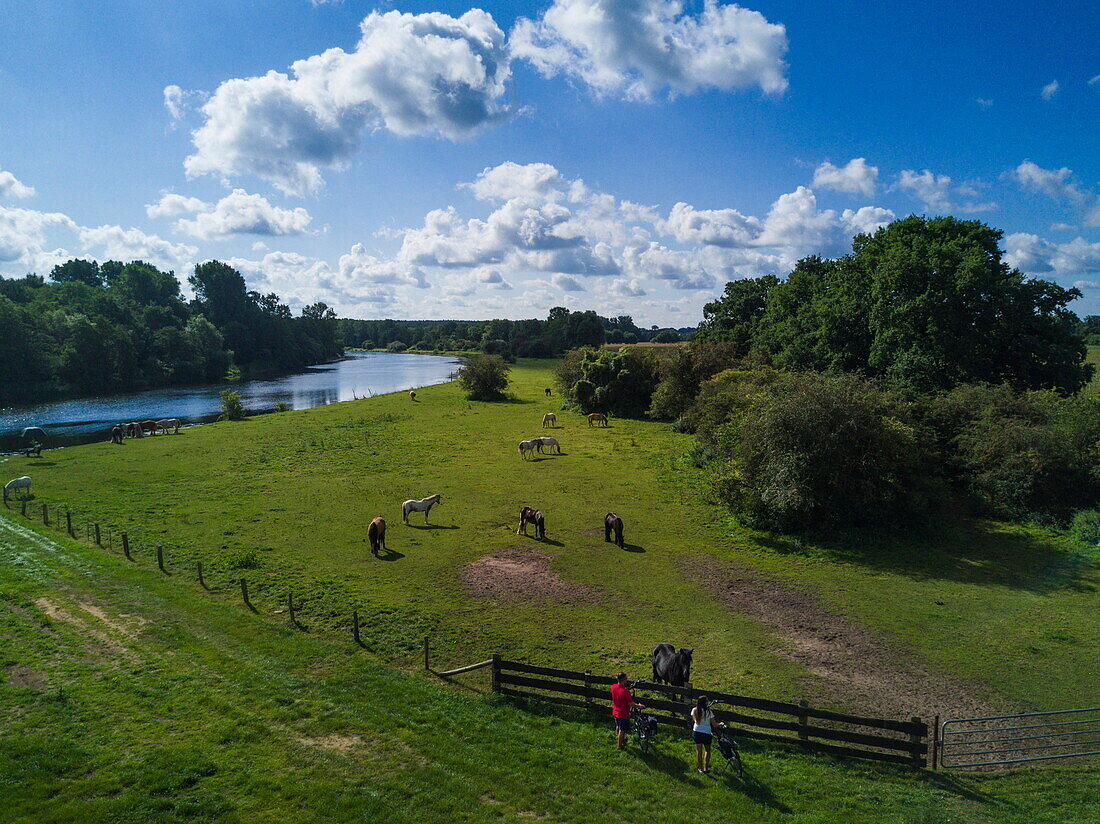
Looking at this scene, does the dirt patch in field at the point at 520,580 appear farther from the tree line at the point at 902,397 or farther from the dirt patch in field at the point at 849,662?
the tree line at the point at 902,397

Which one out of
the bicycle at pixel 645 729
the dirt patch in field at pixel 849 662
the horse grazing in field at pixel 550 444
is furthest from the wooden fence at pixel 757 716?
the horse grazing in field at pixel 550 444

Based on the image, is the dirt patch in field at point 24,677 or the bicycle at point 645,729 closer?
the bicycle at point 645,729

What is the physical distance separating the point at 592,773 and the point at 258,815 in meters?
5.53

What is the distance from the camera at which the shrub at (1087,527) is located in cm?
2081

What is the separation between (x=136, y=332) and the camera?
87938 mm

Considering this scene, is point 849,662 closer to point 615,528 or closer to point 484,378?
point 615,528

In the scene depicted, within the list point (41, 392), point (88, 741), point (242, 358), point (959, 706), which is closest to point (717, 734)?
point (959, 706)

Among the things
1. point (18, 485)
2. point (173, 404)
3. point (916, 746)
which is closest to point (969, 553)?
point (916, 746)

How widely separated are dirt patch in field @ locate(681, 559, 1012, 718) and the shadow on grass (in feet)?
14.2

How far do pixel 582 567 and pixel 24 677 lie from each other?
49.2 feet

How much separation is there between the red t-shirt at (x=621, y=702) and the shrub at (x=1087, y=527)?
70.6ft

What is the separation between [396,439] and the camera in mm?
43250

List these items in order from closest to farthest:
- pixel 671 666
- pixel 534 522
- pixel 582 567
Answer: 1. pixel 671 666
2. pixel 582 567
3. pixel 534 522

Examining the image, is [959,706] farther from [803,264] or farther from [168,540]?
[803,264]
